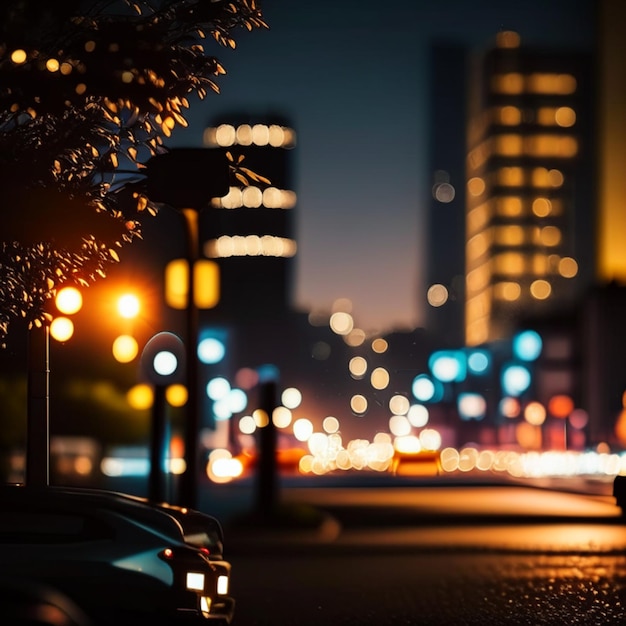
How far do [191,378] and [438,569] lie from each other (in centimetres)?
424

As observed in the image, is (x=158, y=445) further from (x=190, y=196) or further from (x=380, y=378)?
(x=380, y=378)

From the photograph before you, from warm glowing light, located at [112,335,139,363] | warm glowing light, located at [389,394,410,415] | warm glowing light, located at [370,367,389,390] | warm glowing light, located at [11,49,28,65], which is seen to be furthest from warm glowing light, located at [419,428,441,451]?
warm glowing light, located at [11,49,28,65]

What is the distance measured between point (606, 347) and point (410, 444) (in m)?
22.0

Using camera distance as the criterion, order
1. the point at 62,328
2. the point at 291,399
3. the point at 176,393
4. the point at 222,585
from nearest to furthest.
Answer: the point at 222,585 → the point at 62,328 → the point at 176,393 → the point at 291,399

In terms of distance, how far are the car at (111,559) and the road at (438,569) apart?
4.85 metres

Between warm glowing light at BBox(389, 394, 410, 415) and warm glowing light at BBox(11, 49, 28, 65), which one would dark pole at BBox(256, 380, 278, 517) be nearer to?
warm glowing light at BBox(11, 49, 28, 65)

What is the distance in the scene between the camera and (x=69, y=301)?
16.3m

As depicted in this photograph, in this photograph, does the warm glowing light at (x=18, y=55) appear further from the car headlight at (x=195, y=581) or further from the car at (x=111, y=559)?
the car headlight at (x=195, y=581)

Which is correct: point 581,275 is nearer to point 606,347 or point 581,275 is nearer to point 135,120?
point 606,347

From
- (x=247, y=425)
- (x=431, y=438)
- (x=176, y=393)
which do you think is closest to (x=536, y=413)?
(x=431, y=438)

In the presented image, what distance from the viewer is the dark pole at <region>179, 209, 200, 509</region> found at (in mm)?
20062

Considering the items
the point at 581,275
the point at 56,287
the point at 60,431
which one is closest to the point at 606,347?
the point at 60,431

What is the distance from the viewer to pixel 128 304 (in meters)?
19.3

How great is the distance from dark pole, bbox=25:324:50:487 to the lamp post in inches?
85.9
